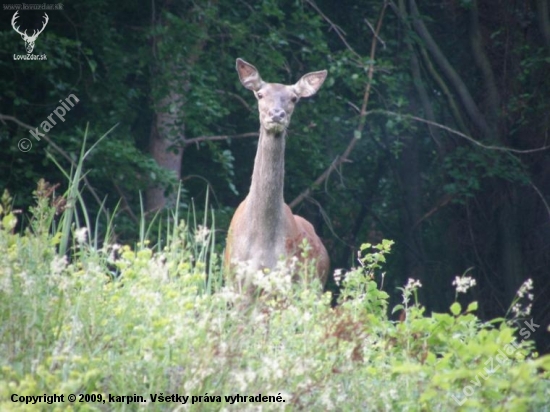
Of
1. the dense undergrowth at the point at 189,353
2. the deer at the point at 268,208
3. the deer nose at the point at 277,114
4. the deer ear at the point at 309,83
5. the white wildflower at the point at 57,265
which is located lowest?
the dense undergrowth at the point at 189,353

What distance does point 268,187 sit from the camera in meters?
7.68

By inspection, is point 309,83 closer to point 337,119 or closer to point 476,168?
point 337,119

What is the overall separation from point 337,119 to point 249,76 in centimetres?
456

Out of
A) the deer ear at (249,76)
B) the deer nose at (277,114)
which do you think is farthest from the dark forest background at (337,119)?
the deer nose at (277,114)

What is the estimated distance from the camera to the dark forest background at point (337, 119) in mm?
10812

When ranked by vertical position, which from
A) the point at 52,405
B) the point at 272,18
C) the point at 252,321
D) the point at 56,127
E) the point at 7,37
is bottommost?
the point at 52,405

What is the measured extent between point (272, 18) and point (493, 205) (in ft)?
12.6

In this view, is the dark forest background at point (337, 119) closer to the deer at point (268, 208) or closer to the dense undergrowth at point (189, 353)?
the deer at point (268, 208)

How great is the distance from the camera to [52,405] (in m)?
3.81

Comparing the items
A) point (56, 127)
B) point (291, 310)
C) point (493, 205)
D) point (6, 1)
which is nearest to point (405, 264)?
point (493, 205)

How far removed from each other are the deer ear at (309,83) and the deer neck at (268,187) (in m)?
0.82

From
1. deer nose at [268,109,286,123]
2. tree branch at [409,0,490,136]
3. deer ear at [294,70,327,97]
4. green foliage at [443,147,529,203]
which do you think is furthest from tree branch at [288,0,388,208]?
deer nose at [268,109,286,123]

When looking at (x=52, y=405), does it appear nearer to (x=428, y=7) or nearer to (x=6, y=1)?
(x=6, y=1)

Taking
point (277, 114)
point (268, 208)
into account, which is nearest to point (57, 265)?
point (268, 208)
